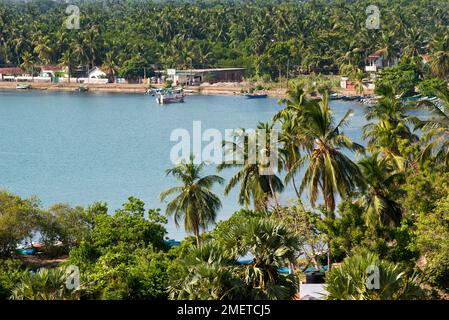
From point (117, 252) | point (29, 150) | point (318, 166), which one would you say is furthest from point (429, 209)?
point (29, 150)

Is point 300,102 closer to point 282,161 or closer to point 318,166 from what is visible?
point 282,161

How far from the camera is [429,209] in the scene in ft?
70.3

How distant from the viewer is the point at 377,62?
312ft

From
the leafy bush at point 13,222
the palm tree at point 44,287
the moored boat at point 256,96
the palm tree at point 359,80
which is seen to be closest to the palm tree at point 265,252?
the palm tree at point 44,287

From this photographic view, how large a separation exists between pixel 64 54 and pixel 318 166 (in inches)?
3529

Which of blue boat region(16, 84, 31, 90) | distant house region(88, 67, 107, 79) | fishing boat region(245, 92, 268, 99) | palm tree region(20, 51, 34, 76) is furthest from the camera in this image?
palm tree region(20, 51, 34, 76)

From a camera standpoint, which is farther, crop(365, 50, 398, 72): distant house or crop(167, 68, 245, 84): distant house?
crop(167, 68, 245, 84): distant house

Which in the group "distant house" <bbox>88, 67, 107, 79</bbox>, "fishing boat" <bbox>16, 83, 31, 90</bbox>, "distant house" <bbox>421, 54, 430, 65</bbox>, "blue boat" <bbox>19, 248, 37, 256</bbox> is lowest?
"blue boat" <bbox>19, 248, 37, 256</bbox>

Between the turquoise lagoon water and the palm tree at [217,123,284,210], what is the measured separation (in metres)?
7.30

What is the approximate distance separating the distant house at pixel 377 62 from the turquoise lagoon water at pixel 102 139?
11.0 metres

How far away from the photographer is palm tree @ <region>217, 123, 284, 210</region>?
24.9 meters

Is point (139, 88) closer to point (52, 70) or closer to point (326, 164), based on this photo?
point (52, 70)

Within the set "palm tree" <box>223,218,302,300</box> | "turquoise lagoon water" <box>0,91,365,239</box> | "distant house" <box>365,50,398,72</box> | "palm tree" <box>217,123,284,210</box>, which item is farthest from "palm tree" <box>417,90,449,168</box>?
"distant house" <box>365,50,398,72</box>

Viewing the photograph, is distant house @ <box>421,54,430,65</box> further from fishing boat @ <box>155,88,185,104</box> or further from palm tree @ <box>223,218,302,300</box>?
palm tree @ <box>223,218,302,300</box>
